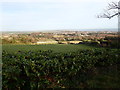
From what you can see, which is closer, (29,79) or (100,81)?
(29,79)

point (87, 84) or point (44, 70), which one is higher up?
point (44, 70)

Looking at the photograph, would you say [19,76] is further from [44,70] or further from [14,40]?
[14,40]

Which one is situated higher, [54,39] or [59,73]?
[54,39]

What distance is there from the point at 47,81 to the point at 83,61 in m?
1.88

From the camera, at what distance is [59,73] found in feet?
19.4

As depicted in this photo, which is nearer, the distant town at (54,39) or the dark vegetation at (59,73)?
the dark vegetation at (59,73)

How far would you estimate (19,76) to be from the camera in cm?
520

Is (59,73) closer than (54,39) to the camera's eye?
Yes

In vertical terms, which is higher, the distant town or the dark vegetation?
the distant town

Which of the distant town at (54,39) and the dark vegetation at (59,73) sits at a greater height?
the distant town at (54,39)

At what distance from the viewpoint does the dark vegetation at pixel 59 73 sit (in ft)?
16.7

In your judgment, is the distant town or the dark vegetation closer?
the dark vegetation

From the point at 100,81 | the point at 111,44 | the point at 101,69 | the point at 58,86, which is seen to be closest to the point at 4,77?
the point at 58,86

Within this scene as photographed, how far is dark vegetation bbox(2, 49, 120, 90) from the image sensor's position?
16.7ft
